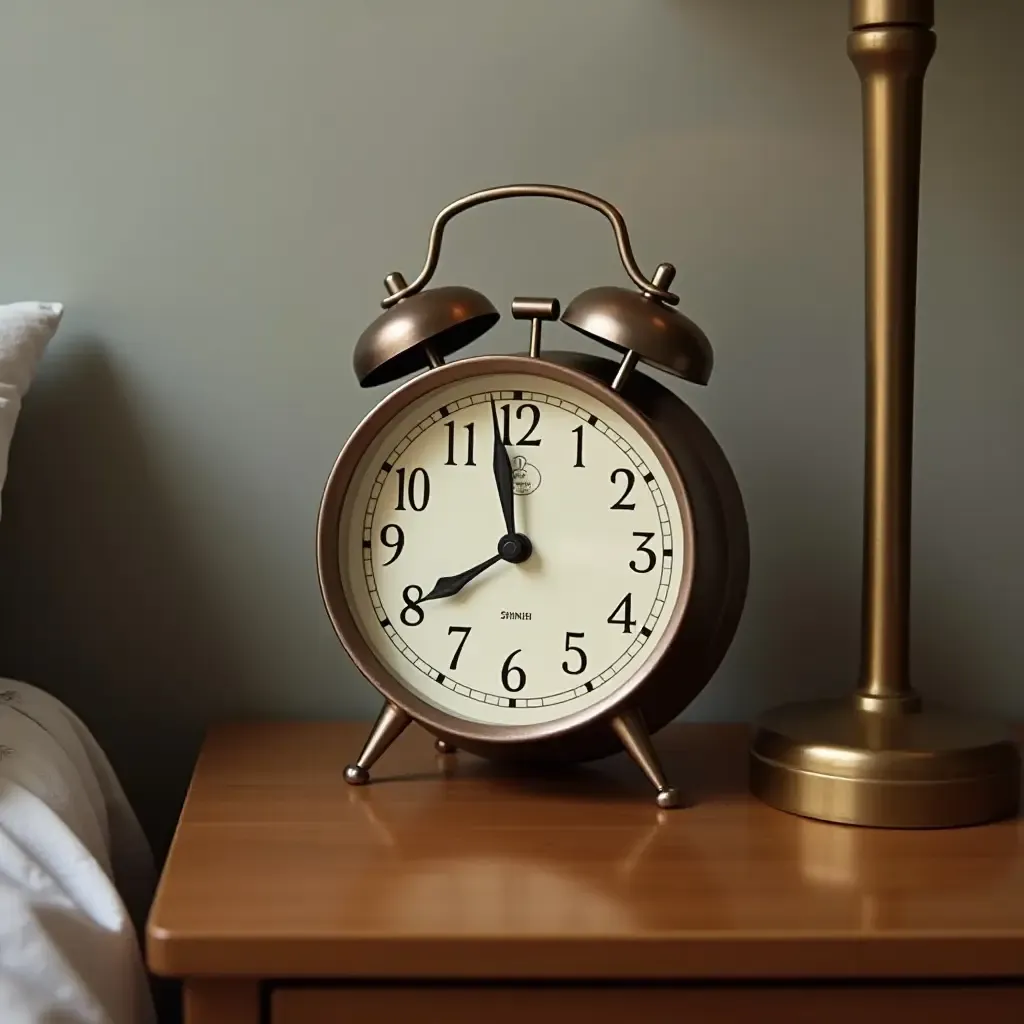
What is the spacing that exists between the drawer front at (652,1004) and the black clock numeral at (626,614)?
0.88ft

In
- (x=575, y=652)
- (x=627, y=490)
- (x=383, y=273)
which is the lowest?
(x=575, y=652)

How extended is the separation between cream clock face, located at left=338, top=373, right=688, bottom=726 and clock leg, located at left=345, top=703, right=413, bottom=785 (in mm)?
28

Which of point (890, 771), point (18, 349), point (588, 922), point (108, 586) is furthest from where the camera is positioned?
point (108, 586)

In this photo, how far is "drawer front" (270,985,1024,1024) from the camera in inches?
28.7

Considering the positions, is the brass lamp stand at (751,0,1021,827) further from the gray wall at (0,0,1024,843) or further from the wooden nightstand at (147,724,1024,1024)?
the gray wall at (0,0,1024,843)

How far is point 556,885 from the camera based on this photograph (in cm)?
78

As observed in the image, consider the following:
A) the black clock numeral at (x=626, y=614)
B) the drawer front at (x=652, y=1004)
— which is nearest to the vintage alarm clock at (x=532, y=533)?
the black clock numeral at (x=626, y=614)

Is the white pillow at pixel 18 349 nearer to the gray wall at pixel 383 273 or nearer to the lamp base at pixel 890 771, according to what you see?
the gray wall at pixel 383 273

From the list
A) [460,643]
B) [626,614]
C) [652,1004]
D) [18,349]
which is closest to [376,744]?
[460,643]

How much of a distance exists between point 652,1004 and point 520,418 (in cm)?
40

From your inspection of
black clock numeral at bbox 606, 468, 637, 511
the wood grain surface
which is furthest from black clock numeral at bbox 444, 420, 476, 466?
the wood grain surface

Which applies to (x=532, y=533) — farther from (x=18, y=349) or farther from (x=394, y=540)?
(x=18, y=349)

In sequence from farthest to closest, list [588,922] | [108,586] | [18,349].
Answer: [108,586] < [18,349] < [588,922]

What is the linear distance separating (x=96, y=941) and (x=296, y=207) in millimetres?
611
